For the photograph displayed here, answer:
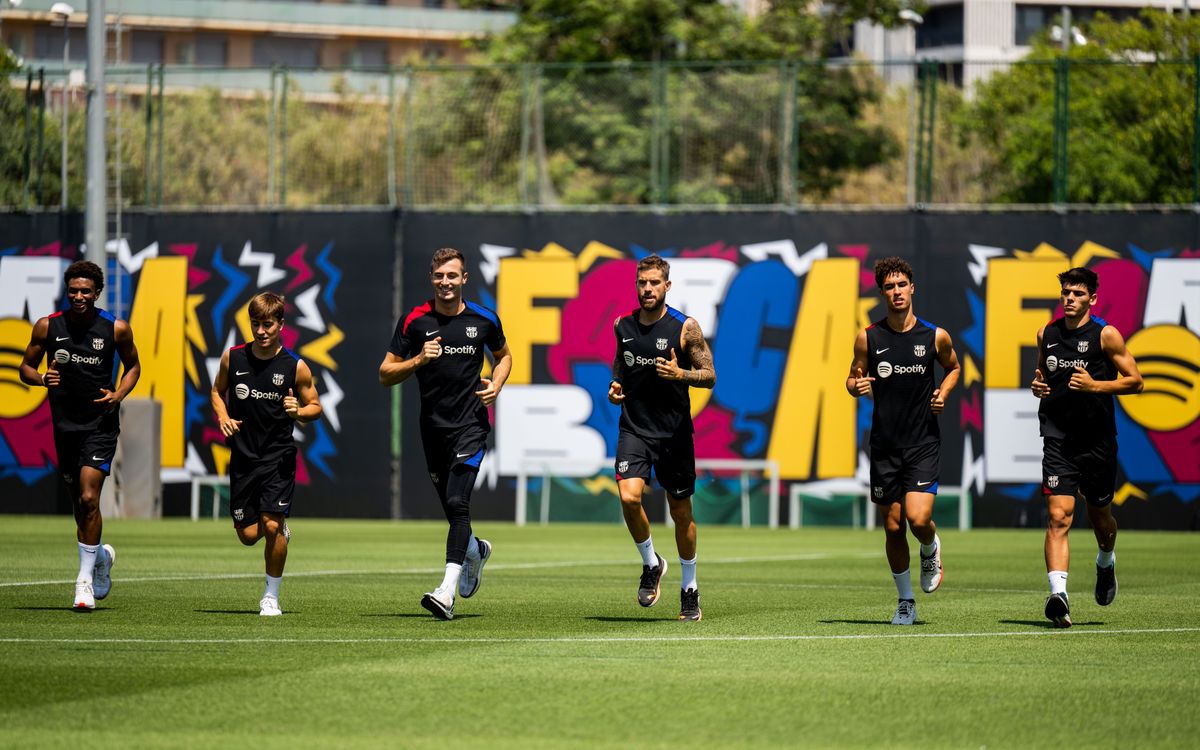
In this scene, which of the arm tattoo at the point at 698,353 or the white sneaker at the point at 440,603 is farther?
the arm tattoo at the point at 698,353

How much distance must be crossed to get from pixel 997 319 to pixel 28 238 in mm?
16722

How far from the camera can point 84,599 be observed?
13.7 m

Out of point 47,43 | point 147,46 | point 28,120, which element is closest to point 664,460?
point 28,120

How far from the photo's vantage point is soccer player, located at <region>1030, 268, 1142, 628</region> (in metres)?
13.6

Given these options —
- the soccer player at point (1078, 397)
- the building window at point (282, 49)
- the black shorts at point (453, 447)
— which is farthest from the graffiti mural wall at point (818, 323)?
the building window at point (282, 49)

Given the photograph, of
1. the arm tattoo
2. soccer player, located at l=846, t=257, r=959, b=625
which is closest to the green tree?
soccer player, located at l=846, t=257, r=959, b=625

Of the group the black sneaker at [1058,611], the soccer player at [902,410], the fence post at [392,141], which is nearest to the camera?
the black sneaker at [1058,611]

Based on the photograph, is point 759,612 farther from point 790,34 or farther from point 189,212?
point 790,34

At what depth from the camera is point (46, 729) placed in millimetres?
8453

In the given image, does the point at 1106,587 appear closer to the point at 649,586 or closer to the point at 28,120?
the point at 649,586

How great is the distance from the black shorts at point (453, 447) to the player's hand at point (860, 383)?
2739 millimetres

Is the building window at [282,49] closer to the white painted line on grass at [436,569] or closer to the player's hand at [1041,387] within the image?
the white painted line on grass at [436,569]

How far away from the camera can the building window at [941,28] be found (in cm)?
9338

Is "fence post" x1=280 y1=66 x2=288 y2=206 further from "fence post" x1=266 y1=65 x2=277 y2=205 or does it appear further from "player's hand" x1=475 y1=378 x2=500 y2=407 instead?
"player's hand" x1=475 y1=378 x2=500 y2=407
